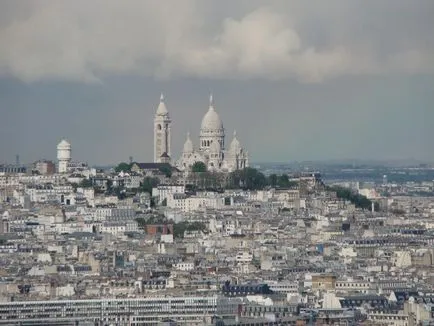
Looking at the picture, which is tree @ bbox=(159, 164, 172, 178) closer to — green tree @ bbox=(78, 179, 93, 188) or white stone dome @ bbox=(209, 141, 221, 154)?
green tree @ bbox=(78, 179, 93, 188)

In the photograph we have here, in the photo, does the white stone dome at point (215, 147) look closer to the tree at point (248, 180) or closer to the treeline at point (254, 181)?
the treeline at point (254, 181)

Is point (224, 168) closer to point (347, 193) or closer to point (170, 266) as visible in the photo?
point (347, 193)

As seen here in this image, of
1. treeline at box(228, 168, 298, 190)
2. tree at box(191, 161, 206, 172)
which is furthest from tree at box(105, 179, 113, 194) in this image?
treeline at box(228, 168, 298, 190)

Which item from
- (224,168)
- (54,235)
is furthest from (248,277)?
(224,168)

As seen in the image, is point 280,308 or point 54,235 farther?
point 54,235

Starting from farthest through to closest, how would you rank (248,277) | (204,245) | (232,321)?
(204,245)
(248,277)
(232,321)

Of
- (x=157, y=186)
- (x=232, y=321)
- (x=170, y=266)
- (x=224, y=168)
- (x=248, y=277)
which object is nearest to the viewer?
(x=232, y=321)

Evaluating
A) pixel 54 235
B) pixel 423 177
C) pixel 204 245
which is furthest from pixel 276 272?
pixel 423 177
